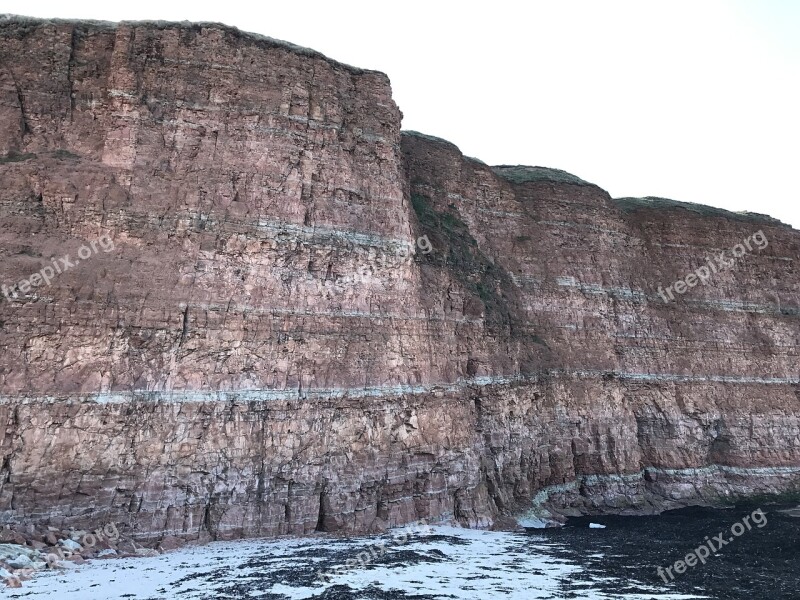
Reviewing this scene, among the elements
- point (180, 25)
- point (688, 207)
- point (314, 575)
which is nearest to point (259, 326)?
point (314, 575)

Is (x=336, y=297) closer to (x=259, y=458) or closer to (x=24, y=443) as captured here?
(x=259, y=458)

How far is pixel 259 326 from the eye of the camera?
17.6 meters

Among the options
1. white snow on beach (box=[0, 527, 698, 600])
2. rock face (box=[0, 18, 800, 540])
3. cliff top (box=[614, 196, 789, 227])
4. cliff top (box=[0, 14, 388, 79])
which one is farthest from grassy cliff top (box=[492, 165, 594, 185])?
white snow on beach (box=[0, 527, 698, 600])

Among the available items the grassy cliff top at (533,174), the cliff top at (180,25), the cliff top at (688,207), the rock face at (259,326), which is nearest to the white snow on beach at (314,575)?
the rock face at (259,326)

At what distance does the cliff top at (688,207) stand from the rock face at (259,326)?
11241mm

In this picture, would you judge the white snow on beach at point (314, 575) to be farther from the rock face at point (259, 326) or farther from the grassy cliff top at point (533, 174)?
the grassy cliff top at point (533, 174)

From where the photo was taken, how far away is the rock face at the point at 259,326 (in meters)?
14.9

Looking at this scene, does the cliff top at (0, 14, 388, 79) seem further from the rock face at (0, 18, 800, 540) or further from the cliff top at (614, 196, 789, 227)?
the cliff top at (614, 196, 789, 227)

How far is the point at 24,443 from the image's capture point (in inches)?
544

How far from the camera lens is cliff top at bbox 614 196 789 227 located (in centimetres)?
3500

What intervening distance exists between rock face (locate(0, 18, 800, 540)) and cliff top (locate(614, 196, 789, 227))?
1124cm

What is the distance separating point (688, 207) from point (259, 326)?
30.8 metres

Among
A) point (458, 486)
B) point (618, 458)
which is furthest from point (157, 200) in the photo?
point (618, 458)

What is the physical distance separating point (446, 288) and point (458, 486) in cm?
805
